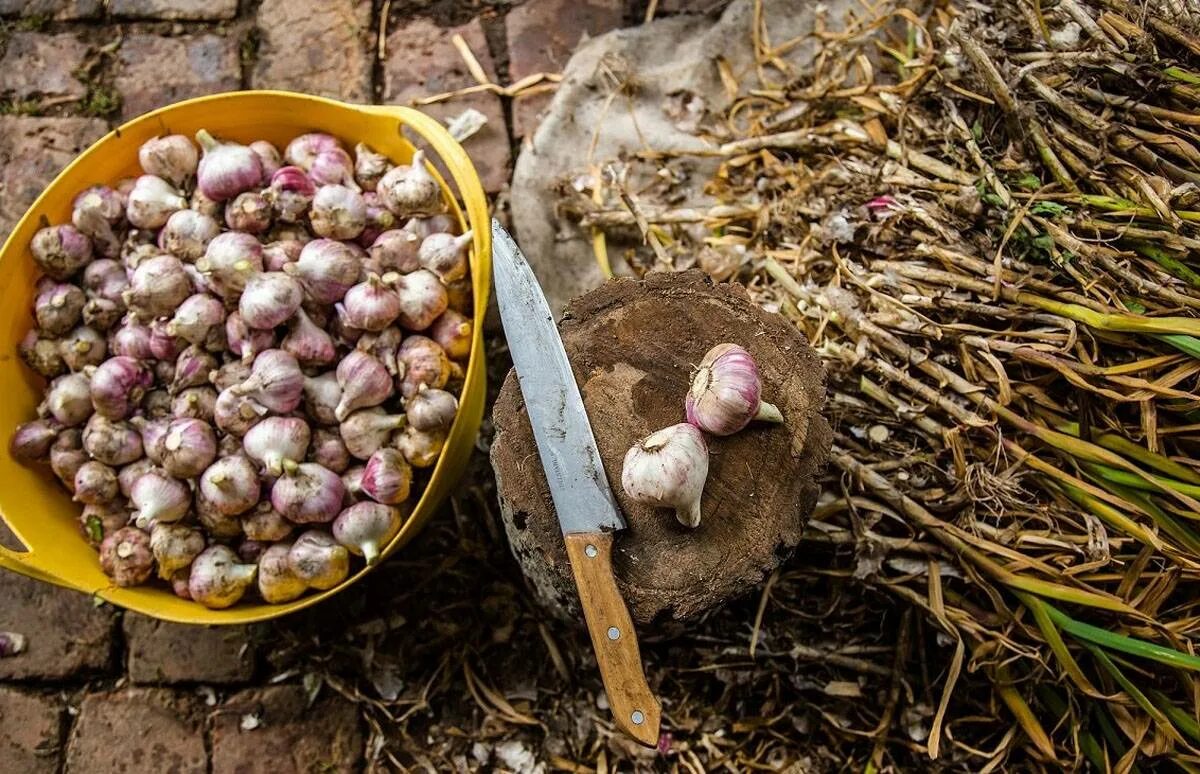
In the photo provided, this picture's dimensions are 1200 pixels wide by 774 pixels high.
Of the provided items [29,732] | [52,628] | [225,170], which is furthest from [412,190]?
[29,732]

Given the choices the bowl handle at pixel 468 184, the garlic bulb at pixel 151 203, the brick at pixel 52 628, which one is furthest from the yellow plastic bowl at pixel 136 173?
the brick at pixel 52 628

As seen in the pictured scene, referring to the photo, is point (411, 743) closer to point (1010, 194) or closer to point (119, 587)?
point (119, 587)

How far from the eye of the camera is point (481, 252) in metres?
1.79

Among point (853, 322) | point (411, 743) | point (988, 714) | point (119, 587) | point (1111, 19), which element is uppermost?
point (1111, 19)

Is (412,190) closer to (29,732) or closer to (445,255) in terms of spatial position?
(445,255)

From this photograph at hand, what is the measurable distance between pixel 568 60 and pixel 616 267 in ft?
2.00

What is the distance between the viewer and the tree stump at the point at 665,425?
1454 mm

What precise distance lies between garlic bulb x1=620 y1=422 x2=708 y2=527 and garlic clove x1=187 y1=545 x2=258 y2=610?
0.80 meters

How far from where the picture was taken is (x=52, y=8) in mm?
2350

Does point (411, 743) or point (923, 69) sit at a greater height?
point (923, 69)

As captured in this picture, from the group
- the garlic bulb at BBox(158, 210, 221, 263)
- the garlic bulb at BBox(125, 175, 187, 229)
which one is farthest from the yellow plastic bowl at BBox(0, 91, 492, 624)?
the garlic bulb at BBox(158, 210, 221, 263)

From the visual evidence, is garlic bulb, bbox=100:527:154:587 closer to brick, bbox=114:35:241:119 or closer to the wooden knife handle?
the wooden knife handle

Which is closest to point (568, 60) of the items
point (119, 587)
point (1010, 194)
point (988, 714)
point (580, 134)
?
point (580, 134)

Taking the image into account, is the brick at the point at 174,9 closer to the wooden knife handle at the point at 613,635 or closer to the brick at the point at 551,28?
the brick at the point at 551,28
